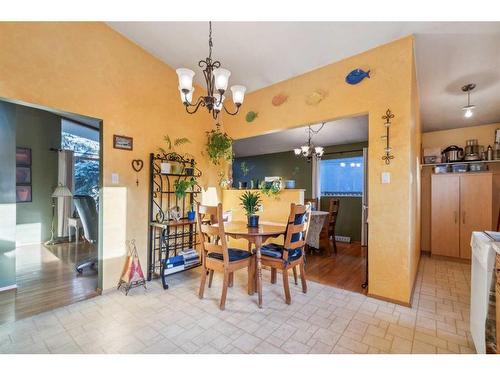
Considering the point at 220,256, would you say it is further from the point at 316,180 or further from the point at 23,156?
the point at 23,156

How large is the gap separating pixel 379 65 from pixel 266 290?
287cm

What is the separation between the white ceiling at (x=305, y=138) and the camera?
4.41 metres

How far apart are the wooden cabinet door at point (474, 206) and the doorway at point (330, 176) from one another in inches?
60.1

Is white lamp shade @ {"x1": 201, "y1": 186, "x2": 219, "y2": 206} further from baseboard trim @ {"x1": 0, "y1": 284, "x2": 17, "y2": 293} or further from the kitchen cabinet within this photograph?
the kitchen cabinet

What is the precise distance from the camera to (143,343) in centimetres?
174

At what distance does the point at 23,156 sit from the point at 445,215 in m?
8.12

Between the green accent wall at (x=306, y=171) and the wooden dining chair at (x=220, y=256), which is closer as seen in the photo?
the wooden dining chair at (x=220, y=256)

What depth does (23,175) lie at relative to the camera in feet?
14.9

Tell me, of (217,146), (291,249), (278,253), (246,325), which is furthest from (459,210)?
(217,146)

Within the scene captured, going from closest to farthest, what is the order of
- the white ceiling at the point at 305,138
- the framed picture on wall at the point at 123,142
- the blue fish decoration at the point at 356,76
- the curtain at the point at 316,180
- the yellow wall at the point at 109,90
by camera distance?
1. the yellow wall at the point at 109,90
2. the blue fish decoration at the point at 356,76
3. the framed picture on wall at the point at 123,142
4. the white ceiling at the point at 305,138
5. the curtain at the point at 316,180

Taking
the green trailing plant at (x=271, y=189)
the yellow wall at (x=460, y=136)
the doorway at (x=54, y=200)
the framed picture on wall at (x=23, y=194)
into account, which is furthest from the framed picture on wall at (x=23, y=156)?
the yellow wall at (x=460, y=136)

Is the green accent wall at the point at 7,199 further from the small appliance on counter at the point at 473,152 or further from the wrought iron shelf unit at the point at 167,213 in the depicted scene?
the small appliance on counter at the point at 473,152

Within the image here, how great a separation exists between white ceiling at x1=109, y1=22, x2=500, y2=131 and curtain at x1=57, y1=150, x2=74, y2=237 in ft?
11.9
